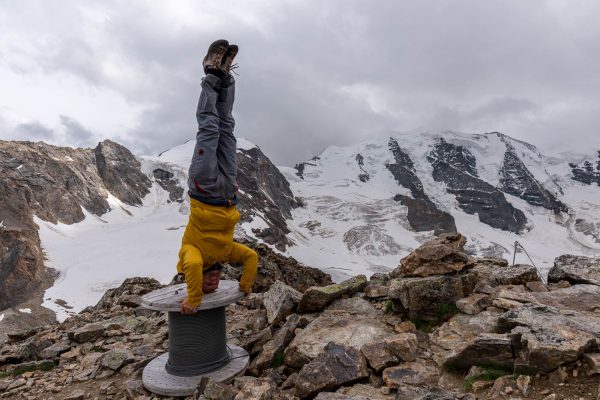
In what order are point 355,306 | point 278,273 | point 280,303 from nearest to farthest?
point 355,306
point 280,303
point 278,273

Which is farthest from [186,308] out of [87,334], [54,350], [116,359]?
[87,334]

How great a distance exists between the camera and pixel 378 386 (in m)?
5.38

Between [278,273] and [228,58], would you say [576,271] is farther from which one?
[278,273]

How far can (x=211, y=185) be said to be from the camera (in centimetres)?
611

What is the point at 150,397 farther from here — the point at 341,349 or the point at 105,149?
the point at 105,149

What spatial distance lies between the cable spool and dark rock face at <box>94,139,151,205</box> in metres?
156

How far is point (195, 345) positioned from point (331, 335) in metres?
2.05

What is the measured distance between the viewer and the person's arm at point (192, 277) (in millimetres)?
5973

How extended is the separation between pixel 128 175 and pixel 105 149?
535 inches

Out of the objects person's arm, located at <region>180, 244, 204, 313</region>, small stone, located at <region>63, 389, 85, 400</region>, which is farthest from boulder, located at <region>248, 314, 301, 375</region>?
small stone, located at <region>63, 389, 85, 400</region>

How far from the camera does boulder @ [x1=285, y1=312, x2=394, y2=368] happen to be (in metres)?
6.23

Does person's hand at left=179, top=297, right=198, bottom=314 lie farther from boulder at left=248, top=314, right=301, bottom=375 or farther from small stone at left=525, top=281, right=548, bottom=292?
small stone at left=525, top=281, right=548, bottom=292

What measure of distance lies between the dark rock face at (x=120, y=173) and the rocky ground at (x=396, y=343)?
153438 mm

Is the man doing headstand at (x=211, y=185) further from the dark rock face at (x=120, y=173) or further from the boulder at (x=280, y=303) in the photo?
the dark rock face at (x=120, y=173)
